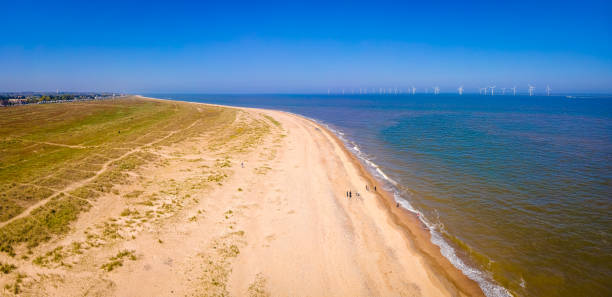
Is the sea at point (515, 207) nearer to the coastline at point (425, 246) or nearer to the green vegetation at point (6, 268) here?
the coastline at point (425, 246)

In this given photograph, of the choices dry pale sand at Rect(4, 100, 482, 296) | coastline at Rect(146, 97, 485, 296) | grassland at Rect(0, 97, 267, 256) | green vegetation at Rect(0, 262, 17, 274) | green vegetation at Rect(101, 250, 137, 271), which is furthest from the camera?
grassland at Rect(0, 97, 267, 256)

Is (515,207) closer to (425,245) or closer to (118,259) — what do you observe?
(425,245)

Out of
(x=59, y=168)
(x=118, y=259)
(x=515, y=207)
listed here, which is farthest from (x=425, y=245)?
(x=59, y=168)

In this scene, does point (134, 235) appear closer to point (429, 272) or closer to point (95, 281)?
point (95, 281)

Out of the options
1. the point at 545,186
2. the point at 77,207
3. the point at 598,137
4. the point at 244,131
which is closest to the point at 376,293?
the point at 77,207

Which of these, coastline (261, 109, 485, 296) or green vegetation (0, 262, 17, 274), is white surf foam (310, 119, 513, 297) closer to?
coastline (261, 109, 485, 296)

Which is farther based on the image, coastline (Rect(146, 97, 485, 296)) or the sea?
the sea

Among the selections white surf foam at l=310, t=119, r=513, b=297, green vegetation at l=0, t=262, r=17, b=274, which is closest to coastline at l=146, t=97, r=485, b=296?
white surf foam at l=310, t=119, r=513, b=297

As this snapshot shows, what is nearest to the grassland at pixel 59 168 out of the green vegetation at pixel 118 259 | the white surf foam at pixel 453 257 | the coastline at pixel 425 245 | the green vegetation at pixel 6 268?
the green vegetation at pixel 6 268
